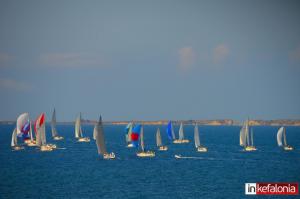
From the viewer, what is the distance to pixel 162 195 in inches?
3039

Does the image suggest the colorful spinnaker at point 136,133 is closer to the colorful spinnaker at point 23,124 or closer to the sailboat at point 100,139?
the sailboat at point 100,139

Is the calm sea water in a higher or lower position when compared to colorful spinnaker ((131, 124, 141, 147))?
lower

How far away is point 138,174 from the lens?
98.9 meters

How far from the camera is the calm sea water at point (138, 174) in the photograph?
Answer: 79.8 m

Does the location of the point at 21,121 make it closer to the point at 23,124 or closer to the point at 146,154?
the point at 23,124

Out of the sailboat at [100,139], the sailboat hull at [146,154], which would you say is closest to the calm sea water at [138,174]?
the sailboat hull at [146,154]

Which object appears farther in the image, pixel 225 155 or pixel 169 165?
pixel 225 155

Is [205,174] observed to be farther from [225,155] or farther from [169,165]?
[225,155]

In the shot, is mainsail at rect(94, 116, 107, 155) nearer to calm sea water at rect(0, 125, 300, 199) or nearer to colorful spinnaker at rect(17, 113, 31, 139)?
calm sea water at rect(0, 125, 300, 199)

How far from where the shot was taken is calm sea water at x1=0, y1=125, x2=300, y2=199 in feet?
262

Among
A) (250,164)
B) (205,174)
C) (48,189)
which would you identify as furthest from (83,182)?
(250,164)

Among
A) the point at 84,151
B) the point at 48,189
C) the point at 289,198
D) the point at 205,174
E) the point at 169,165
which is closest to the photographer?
the point at 289,198

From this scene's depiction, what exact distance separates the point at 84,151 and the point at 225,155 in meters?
40.7

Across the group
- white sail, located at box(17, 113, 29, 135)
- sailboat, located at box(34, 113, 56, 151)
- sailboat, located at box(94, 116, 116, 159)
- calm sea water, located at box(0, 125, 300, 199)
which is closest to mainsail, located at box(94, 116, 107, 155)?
sailboat, located at box(94, 116, 116, 159)
